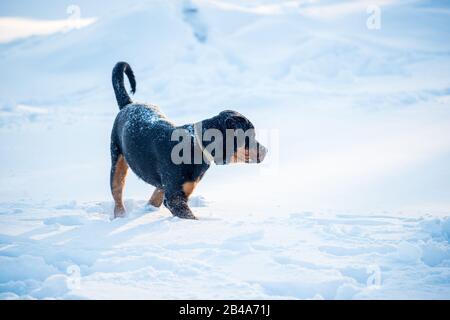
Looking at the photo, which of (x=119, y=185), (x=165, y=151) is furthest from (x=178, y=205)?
(x=119, y=185)

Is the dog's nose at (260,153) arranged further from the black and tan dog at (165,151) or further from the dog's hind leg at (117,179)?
the dog's hind leg at (117,179)

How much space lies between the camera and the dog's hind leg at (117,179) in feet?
16.3

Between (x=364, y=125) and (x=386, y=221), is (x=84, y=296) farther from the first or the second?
(x=364, y=125)

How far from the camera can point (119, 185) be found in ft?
16.3

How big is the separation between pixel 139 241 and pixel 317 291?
1.44 m

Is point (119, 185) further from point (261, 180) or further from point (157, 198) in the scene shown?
point (261, 180)

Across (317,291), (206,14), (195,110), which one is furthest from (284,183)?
(206,14)

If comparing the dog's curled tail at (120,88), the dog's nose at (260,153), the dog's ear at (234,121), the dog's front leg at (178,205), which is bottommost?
the dog's front leg at (178,205)

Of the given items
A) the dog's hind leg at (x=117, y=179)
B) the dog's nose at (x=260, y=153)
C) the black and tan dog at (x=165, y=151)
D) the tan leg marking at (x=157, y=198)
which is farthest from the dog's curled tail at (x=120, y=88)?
the dog's nose at (x=260, y=153)

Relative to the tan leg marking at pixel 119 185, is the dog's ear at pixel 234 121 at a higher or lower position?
higher

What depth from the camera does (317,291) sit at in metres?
2.69

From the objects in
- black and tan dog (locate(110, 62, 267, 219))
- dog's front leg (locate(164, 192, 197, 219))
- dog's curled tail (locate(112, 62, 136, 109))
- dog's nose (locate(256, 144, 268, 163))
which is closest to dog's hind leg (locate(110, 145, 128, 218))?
black and tan dog (locate(110, 62, 267, 219))

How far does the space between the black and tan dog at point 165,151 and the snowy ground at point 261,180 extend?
0.30m

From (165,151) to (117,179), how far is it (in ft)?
3.23
